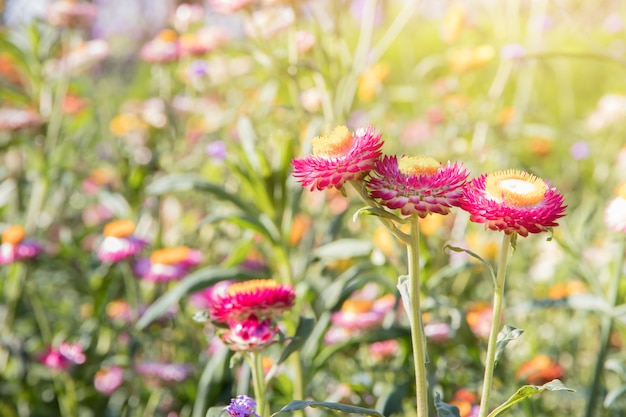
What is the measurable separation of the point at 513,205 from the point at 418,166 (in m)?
0.11

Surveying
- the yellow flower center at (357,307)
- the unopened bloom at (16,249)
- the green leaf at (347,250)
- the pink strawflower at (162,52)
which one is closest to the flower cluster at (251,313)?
the green leaf at (347,250)

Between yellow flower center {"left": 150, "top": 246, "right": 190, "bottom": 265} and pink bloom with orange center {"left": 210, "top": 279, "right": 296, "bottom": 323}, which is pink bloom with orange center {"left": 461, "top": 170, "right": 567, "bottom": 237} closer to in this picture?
pink bloom with orange center {"left": 210, "top": 279, "right": 296, "bottom": 323}

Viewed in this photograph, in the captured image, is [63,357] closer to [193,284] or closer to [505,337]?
[193,284]

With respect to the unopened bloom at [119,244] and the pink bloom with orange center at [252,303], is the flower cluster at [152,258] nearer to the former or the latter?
the unopened bloom at [119,244]

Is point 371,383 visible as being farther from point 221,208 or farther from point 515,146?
point 515,146

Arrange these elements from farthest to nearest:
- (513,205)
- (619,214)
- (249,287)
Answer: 1. (619,214)
2. (249,287)
3. (513,205)

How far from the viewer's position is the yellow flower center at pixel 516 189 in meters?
0.83

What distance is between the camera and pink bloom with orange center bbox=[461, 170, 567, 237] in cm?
82

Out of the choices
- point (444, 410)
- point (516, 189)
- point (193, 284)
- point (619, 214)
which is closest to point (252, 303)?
point (444, 410)

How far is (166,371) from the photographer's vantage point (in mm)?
1772

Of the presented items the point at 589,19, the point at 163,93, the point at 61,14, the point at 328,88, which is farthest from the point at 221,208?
the point at 589,19

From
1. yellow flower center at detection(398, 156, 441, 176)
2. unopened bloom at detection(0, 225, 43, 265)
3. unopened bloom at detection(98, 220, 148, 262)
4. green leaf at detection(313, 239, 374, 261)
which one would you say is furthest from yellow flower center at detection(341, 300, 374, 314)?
yellow flower center at detection(398, 156, 441, 176)

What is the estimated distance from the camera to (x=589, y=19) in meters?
5.51

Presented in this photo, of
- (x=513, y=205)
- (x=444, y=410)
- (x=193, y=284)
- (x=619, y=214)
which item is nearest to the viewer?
(x=513, y=205)
